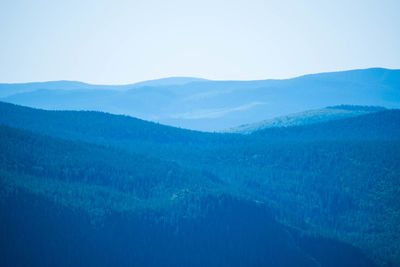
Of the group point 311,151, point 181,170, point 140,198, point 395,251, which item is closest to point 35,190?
point 140,198

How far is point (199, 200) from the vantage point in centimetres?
9531

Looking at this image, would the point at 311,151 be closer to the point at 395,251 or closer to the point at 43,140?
the point at 395,251

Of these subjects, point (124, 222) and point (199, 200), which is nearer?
point (124, 222)

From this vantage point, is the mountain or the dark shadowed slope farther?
the mountain

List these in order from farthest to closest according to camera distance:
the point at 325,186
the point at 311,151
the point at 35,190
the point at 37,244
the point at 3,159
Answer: the point at 311,151 < the point at 325,186 < the point at 3,159 < the point at 35,190 < the point at 37,244

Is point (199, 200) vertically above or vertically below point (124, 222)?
above

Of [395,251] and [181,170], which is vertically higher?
[181,170]

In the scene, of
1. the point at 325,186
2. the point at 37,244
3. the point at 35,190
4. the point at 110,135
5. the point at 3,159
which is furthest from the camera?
the point at 110,135

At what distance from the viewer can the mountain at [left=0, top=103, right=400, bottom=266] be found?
82.7m

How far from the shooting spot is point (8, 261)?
72.4m

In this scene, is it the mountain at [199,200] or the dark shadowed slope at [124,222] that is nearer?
the dark shadowed slope at [124,222]

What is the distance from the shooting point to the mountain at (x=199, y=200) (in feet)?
271

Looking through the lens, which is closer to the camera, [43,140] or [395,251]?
[395,251]

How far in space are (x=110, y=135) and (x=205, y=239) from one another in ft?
265
